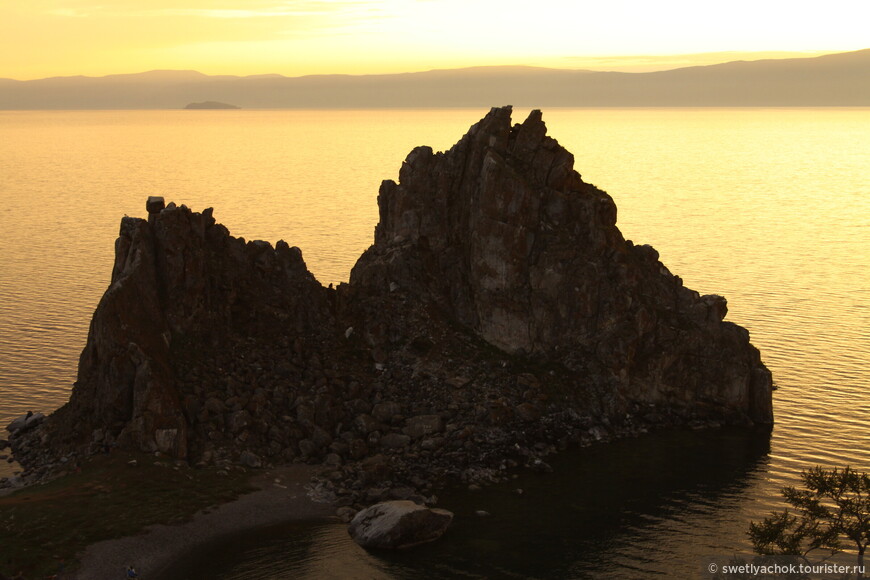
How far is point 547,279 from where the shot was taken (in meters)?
91.1

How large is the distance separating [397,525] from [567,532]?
12488mm

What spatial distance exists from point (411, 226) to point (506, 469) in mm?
30258

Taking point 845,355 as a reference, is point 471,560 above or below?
below

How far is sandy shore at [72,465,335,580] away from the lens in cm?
6112

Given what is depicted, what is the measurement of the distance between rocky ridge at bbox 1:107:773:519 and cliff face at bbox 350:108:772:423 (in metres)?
0.17

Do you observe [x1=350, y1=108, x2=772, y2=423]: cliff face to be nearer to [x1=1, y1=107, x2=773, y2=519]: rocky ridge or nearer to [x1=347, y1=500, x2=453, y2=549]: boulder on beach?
[x1=1, y1=107, x2=773, y2=519]: rocky ridge

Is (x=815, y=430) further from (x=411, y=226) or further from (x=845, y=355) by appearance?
(x=411, y=226)

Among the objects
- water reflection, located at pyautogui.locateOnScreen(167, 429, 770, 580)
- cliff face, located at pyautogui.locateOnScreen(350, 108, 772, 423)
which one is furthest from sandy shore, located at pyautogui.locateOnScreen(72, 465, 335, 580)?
cliff face, located at pyautogui.locateOnScreen(350, 108, 772, 423)

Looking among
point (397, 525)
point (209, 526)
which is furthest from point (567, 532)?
point (209, 526)

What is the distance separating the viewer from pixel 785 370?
326 feet

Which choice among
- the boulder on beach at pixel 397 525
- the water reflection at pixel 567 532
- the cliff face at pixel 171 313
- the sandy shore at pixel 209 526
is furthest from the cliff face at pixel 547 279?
the boulder on beach at pixel 397 525

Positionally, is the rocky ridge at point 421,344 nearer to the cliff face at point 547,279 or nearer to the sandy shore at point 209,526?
the cliff face at point 547,279

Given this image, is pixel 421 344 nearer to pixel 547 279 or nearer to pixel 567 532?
pixel 547 279

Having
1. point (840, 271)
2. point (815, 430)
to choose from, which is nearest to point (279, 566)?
point (815, 430)
